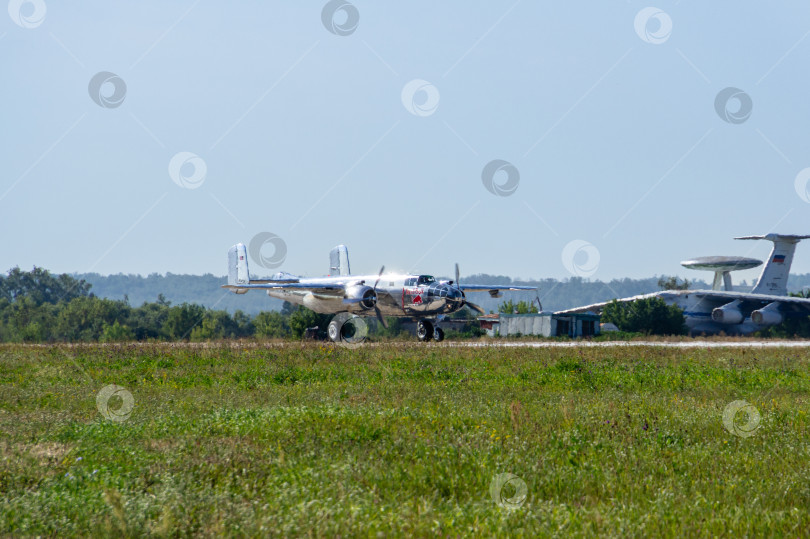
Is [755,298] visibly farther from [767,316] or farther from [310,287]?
[310,287]

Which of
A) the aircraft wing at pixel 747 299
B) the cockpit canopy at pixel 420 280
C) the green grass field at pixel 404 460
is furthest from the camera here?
the aircraft wing at pixel 747 299

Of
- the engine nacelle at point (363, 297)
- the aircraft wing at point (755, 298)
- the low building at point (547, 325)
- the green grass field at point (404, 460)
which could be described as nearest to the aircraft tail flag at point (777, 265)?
the aircraft wing at point (755, 298)

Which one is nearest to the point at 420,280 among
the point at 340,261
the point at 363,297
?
the point at 363,297

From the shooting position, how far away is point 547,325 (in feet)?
217

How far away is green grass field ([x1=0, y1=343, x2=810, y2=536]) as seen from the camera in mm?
7598

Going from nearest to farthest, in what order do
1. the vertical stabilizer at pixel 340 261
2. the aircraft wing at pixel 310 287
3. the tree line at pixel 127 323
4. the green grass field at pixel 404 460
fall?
the green grass field at pixel 404 460, the aircraft wing at pixel 310 287, the vertical stabilizer at pixel 340 261, the tree line at pixel 127 323

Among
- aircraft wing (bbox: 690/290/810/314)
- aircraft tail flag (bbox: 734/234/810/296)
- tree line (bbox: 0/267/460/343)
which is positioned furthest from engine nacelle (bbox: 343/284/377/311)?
aircraft tail flag (bbox: 734/234/810/296)

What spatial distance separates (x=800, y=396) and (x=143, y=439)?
55.5 ft

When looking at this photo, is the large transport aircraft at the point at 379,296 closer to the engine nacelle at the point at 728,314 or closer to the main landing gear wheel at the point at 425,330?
the main landing gear wheel at the point at 425,330

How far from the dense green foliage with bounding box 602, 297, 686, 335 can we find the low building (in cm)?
640

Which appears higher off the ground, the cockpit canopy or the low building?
the cockpit canopy

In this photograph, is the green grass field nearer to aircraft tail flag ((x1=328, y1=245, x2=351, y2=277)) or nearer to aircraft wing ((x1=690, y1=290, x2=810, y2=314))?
aircraft tail flag ((x1=328, y1=245, x2=351, y2=277))

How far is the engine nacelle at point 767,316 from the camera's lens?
70.9 m

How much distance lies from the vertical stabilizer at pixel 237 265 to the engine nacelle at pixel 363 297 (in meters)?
16.0
